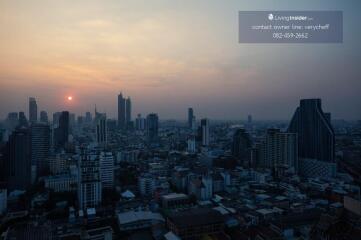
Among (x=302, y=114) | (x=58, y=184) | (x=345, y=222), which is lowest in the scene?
(x=58, y=184)

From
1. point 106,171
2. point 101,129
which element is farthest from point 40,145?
point 101,129

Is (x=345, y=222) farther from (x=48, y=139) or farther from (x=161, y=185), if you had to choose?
(x=48, y=139)

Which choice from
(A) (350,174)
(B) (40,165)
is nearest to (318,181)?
(A) (350,174)

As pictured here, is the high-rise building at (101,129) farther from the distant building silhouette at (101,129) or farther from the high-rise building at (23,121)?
the high-rise building at (23,121)

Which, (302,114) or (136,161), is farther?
(136,161)

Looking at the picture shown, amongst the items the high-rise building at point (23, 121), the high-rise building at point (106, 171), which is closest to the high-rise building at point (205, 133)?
the high-rise building at point (106, 171)
